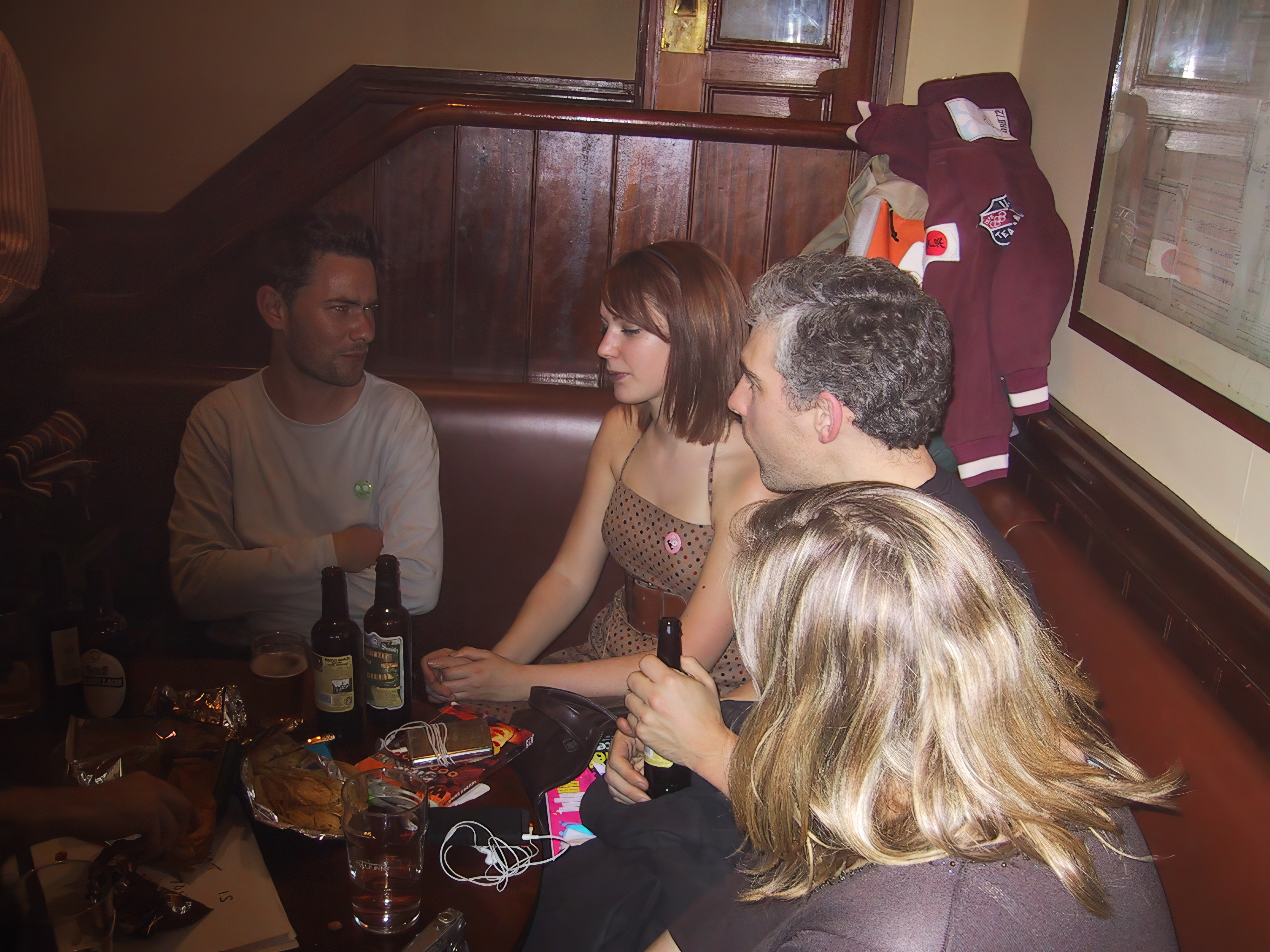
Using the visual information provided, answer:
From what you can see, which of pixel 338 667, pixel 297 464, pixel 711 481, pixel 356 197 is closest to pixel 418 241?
pixel 356 197

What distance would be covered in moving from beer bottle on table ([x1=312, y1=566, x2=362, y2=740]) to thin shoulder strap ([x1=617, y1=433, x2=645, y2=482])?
70 cm

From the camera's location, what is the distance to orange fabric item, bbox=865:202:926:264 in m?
1.87

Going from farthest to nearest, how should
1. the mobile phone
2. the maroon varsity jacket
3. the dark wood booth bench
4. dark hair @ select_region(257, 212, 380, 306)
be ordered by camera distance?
the maroon varsity jacket
dark hair @ select_region(257, 212, 380, 306)
the dark wood booth bench
the mobile phone

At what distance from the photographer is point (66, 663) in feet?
4.15

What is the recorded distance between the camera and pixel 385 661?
131 cm

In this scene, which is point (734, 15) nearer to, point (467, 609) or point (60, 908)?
point (467, 609)

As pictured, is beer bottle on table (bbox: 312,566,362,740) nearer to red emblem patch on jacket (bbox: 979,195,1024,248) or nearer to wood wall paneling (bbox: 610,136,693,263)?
wood wall paneling (bbox: 610,136,693,263)

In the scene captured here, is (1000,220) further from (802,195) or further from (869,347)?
(869,347)

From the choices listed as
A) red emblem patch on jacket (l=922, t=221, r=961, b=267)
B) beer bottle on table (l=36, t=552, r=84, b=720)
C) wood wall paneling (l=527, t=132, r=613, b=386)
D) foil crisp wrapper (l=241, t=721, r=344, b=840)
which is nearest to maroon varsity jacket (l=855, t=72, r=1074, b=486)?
red emblem patch on jacket (l=922, t=221, r=961, b=267)

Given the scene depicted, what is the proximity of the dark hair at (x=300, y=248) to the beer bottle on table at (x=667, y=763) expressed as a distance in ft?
2.76

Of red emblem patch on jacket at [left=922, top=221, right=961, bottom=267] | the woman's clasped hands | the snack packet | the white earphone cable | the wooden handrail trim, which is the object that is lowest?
the woman's clasped hands

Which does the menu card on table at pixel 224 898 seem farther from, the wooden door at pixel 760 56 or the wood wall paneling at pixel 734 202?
the wooden door at pixel 760 56

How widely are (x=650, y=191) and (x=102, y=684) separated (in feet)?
4.83

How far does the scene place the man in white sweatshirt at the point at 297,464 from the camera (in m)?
1.52
